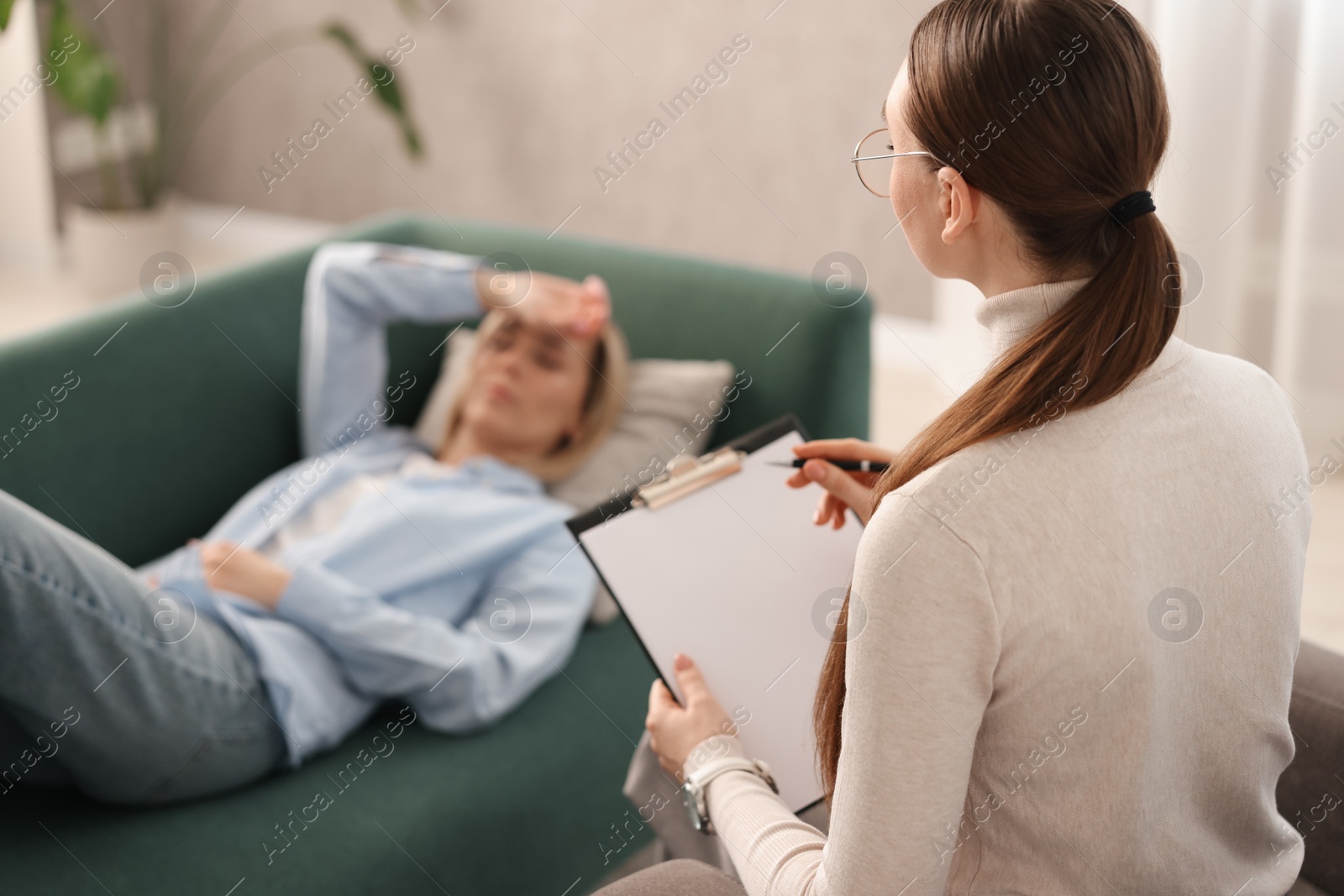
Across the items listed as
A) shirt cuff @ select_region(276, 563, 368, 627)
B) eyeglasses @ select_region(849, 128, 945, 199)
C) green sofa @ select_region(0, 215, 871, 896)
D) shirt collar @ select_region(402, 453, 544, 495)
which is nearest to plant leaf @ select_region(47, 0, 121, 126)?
green sofa @ select_region(0, 215, 871, 896)

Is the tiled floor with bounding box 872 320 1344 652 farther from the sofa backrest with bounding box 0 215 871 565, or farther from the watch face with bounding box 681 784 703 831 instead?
the watch face with bounding box 681 784 703 831

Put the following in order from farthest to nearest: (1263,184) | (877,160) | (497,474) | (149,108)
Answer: (149,108) → (1263,184) → (497,474) → (877,160)

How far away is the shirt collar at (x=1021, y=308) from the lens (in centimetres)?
82

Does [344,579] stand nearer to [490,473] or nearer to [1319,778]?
[490,473]

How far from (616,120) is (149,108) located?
196 centimetres

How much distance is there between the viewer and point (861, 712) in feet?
2.52

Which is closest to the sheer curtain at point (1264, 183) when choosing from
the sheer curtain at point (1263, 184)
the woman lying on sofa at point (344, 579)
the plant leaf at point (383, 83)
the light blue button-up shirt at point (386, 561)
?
the sheer curtain at point (1263, 184)

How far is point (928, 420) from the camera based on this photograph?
103 inches

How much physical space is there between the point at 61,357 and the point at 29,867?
30.2 inches

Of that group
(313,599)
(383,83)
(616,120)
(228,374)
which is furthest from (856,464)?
(383,83)

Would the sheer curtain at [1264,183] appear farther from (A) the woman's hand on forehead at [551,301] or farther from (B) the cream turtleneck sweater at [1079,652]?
(B) the cream turtleneck sweater at [1079,652]

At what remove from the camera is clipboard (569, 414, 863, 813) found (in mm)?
1154

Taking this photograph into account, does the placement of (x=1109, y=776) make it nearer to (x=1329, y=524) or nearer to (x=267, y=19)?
(x=1329, y=524)

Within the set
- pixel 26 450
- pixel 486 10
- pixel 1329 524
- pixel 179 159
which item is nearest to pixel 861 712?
pixel 26 450
